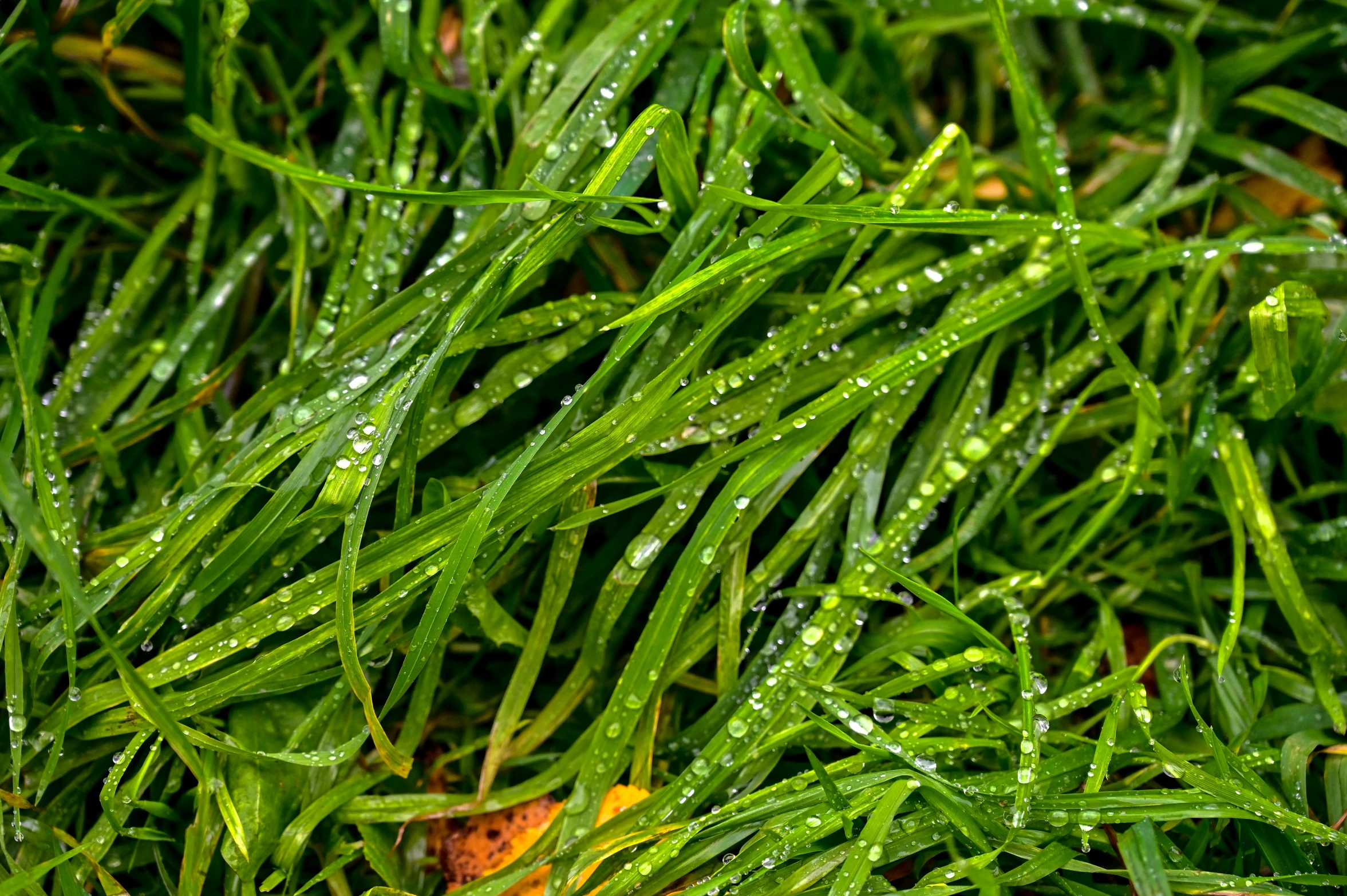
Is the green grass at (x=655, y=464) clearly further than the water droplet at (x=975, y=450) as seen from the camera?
No

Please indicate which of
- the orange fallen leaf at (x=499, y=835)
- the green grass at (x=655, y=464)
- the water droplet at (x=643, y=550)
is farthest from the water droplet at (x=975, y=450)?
the orange fallen leaf at (x=499, y=835)

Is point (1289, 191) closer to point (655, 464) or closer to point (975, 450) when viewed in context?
point (975, 450)

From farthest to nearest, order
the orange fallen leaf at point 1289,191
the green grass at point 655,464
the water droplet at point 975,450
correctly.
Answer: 1. the orange fallen leaf at point 1289,191
2. the water droplet at point 975,450
3. the green grass at point 655,464

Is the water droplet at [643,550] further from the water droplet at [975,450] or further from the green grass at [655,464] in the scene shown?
the water droplet at [975,450]

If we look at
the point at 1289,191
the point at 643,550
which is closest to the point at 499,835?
the point at 643,550

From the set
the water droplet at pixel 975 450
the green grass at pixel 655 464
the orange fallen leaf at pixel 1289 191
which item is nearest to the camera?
the green grass at pixel 655 464

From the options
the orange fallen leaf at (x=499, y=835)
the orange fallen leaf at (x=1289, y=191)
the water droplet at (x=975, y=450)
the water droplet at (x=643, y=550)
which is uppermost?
the orange fallen leaf at (x=1289, y=191)

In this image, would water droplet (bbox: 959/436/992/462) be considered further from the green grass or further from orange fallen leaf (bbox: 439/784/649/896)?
orange fallen leaf (bbox: 439/784/649/896)

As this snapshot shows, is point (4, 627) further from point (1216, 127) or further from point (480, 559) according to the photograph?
point (1216, 127)

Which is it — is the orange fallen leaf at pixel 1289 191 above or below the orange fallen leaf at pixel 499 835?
above
